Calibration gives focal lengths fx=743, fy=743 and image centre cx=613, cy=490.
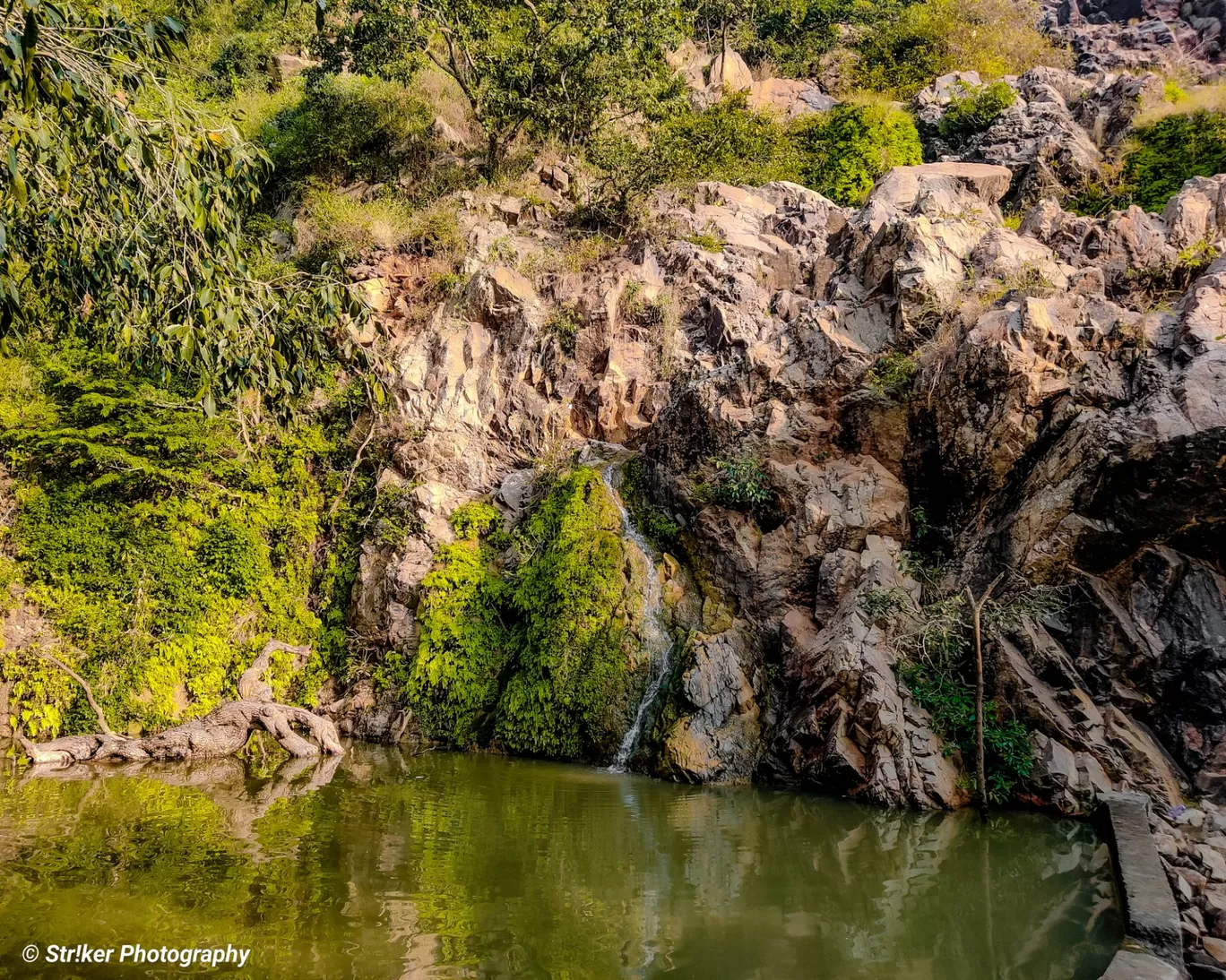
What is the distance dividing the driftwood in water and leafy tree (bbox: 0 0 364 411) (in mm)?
7789

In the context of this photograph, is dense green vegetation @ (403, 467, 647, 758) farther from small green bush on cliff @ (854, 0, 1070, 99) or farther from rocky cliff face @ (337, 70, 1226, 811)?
small green bush on cliff @ (854, 0, 1070, 99)

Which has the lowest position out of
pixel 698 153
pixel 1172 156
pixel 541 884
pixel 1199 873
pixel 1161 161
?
pixel 541 884

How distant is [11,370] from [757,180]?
19.1 meters

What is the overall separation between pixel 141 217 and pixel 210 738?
30.5 ft

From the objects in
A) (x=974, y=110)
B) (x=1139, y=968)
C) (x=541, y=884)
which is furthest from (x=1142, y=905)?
(x=974, y=110)

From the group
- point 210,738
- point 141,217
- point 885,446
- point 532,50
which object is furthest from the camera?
point 532,50

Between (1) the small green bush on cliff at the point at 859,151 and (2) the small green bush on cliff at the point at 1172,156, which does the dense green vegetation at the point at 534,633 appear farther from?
(2) the small green bush on cliff at the point at 1172,156

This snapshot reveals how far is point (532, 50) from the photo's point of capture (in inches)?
816

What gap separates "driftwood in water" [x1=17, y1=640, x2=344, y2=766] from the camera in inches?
425

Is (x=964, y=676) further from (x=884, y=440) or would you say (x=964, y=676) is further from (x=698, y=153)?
(x=698, y=153)

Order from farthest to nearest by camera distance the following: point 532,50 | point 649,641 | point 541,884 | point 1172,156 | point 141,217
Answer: point 532,50
point 1172,156
point 649,641
point 541,884
point 141,217

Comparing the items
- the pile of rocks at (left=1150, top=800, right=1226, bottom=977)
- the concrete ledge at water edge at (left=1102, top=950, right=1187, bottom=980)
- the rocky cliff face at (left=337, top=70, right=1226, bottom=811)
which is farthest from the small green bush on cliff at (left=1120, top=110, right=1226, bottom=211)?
the concrete ledge at water edge at (left=1102, top=950, right=1187, bottom=980)

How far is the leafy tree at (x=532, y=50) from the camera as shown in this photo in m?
20.0

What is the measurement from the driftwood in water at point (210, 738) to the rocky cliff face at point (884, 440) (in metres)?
1.36
